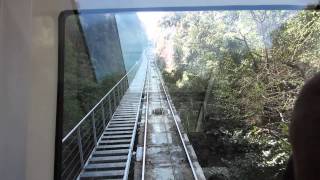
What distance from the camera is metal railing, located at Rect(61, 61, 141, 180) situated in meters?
1.55

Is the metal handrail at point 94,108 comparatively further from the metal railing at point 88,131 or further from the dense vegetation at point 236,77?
the dense vegetation at point 236,77

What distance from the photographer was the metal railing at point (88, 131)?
1.55m

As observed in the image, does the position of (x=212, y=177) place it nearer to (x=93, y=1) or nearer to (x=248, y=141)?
(x=248, y=141)

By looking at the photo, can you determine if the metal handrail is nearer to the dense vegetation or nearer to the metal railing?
the metal railing

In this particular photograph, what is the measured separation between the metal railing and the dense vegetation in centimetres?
19

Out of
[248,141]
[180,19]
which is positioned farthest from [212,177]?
[180,19]

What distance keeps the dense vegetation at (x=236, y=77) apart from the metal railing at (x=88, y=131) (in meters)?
0.19

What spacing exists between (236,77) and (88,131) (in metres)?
0.57

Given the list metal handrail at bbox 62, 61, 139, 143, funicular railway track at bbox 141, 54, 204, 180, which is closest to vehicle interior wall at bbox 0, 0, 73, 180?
metal handrail at bbox 62, 61, 139, 143

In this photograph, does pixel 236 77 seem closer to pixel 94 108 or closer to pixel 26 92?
pixel 94 108

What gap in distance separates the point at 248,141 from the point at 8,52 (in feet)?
2.98

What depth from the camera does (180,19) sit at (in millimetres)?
1581

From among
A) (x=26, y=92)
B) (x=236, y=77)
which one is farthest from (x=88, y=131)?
(x=236, y=77)

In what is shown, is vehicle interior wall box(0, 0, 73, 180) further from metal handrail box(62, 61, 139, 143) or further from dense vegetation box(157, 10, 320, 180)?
dense vegetation box(157, 10, 320, 180)
